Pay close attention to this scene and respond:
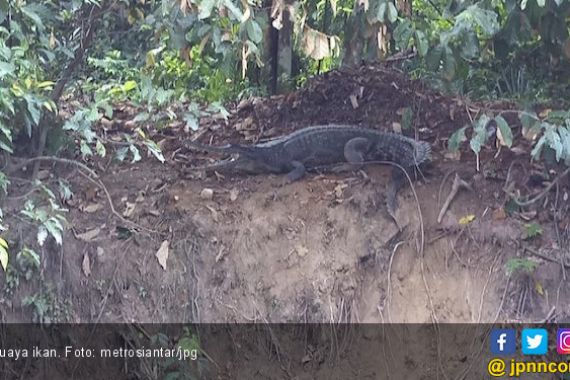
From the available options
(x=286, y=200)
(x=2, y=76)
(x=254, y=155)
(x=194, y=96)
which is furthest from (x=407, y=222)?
(x=2, y=76)

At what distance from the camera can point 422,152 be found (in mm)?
5492

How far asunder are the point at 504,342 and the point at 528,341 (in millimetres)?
132

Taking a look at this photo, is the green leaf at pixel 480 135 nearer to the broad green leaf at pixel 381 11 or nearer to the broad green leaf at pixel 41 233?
the broad green leaf at pixel 381 11

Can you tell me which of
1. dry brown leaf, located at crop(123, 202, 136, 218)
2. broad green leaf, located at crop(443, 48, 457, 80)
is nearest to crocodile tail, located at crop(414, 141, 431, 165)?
broad green leaf, located at crop(443, 48, 457, 80)

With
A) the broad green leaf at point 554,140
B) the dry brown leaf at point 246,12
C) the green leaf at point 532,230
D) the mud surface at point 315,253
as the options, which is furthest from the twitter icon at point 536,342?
the dry brown leaf at point 246,12

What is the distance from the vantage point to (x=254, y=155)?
570cm

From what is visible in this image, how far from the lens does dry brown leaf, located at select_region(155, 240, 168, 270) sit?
5.24 meters

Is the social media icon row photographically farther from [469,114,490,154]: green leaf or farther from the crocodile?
the crocodile

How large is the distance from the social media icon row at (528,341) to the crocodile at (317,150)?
1.22 meters

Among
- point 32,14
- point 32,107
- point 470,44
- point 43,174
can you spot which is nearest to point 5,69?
point 32,107

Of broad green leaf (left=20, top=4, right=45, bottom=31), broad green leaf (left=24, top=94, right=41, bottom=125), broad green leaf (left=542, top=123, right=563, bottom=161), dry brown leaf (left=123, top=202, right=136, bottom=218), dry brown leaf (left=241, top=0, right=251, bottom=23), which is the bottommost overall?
dry brown leaf (left=123, top=202, right=136, bottom=218)

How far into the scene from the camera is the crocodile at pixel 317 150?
18.6ft

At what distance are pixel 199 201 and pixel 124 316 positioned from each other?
0.84 metres

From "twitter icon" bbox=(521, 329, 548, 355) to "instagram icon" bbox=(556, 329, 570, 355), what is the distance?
73mm
